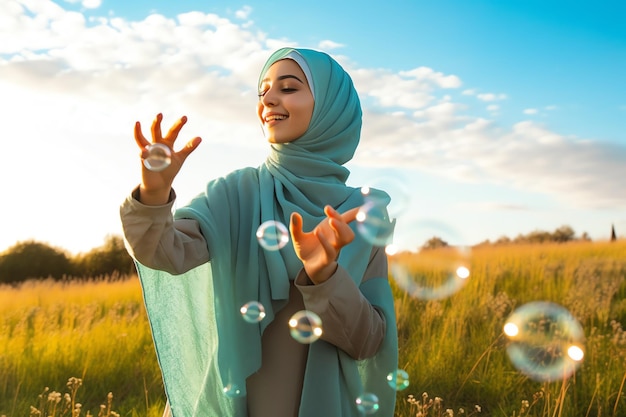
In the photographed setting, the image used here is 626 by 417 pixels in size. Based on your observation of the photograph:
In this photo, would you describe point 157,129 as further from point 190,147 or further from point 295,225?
point 295,225

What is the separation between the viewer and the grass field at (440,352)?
17.3 ft

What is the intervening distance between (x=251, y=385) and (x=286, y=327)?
0.31 metres

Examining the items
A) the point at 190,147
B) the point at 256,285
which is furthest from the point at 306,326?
the point at 190,147

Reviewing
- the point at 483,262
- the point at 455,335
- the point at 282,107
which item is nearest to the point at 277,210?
the point at 282,107

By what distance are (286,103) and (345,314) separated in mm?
1103

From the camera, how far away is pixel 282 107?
309cm

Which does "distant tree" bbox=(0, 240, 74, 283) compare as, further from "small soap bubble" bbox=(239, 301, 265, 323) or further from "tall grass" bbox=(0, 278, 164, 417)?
"small soap bubble" bbox=(239, 301, 265, 323)

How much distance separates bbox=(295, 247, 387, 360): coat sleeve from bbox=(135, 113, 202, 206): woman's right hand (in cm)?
65

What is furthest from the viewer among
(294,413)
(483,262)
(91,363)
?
(483,262)

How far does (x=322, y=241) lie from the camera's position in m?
2.37

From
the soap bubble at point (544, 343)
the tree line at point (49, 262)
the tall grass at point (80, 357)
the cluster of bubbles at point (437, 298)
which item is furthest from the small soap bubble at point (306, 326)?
the tree line at point (49, 262)

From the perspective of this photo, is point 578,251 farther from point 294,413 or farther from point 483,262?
point 294,413

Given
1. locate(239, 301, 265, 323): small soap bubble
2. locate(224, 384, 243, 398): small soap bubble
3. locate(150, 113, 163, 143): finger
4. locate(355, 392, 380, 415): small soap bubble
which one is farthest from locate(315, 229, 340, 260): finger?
locate(355, 392, 380, 415): small soap bubble

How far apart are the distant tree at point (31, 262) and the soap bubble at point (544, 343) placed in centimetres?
1624
